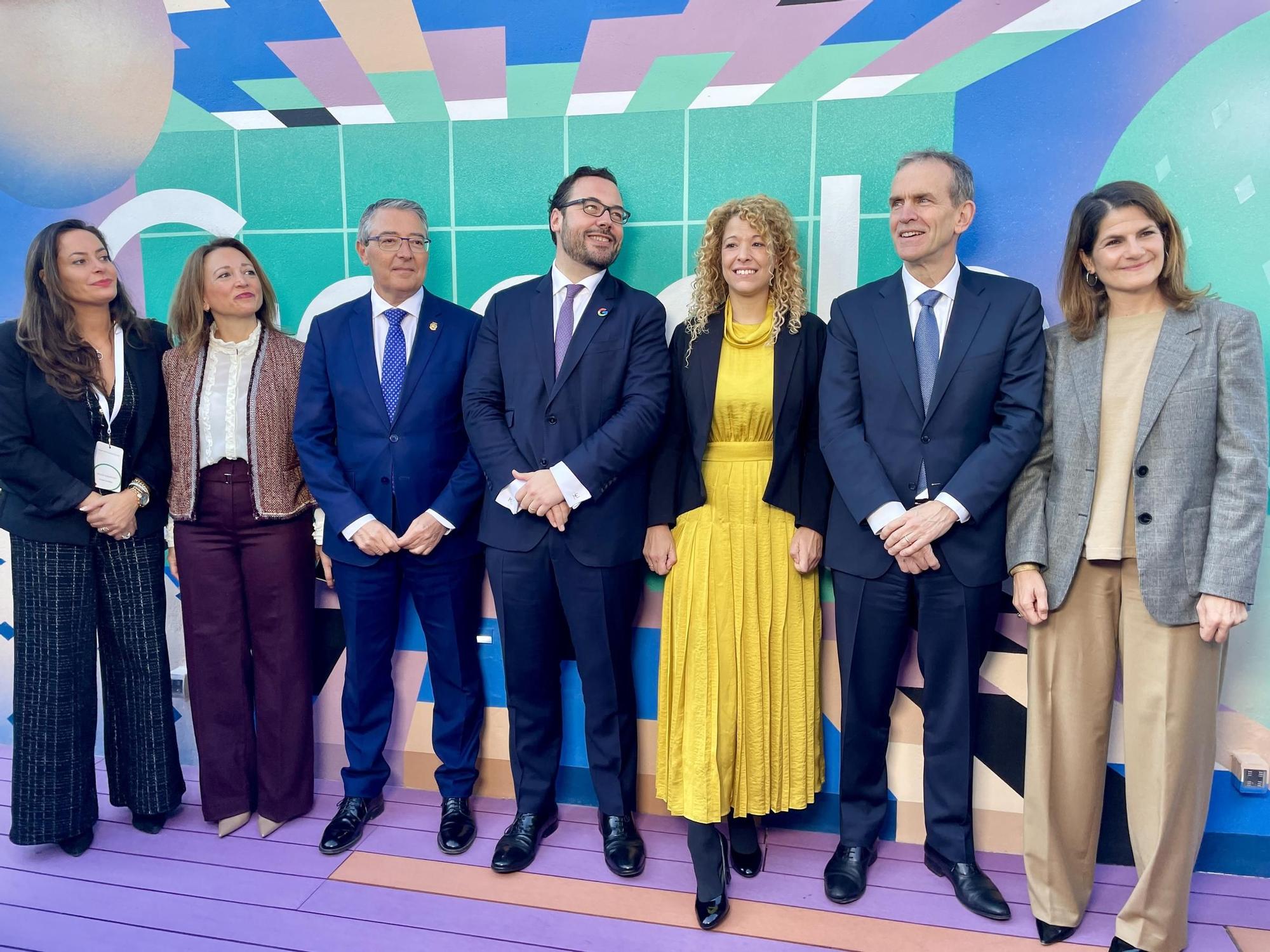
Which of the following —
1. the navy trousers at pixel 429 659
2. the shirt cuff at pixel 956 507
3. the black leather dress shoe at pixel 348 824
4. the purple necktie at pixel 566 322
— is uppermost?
the purple necktie at pixel 566 322

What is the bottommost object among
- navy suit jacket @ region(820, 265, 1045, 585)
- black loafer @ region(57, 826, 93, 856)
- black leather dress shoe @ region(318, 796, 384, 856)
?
black loafer @ region(57, 826, 93, 856)

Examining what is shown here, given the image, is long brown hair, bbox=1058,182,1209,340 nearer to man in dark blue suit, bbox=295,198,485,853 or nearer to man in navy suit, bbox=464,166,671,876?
man in navy suit, bbox=464,166,671,876

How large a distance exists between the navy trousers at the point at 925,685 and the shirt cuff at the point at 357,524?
1515 millimetres

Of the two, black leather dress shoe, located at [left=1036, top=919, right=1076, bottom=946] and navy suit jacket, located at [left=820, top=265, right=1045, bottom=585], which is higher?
navy suit jacket, located at [left=820, top=265, right=1045, bottom=585]

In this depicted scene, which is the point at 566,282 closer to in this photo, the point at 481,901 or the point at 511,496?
the point at 511,496

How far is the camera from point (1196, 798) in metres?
2.23

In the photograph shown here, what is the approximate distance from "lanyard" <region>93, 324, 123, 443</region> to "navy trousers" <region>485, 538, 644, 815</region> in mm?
1357

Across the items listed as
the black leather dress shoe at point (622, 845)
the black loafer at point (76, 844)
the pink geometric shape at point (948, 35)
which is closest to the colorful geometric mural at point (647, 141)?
the pink geometric shape at point (948, 35)

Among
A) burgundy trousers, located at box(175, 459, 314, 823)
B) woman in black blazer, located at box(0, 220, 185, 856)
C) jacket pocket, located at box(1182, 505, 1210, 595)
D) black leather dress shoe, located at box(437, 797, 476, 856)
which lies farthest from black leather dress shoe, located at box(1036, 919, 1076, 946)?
woman in black blazer, located at box(0, 220, 185, 856)

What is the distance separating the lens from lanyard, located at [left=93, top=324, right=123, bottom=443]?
283 centimetres

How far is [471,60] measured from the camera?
3072 mm

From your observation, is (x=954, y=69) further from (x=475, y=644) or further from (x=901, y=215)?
(x=475, y=644)

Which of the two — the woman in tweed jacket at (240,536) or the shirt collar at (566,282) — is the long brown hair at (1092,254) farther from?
the woman in tweed jacket at (240,536)

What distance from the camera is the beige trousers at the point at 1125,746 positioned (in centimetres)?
221
